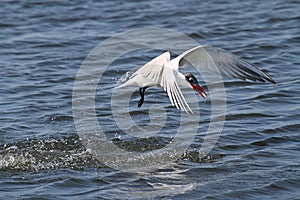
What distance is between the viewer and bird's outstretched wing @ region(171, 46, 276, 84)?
742 centimetres

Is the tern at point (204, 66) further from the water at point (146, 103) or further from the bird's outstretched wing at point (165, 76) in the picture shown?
the water at point (146, 103)

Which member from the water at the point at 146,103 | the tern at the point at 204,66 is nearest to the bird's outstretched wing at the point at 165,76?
the tern at the point at 204,66

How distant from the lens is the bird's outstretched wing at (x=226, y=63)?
742 cm

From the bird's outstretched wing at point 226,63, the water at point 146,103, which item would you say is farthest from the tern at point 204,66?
the water at point 146,103

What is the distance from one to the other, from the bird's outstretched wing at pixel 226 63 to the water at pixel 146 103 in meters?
0.92

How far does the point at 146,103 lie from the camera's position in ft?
33.2

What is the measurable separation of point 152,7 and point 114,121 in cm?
716

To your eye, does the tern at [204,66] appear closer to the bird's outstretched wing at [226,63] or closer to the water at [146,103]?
the bird's outstretched wing at [226,63]

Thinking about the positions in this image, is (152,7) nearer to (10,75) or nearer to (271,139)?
(10,75)

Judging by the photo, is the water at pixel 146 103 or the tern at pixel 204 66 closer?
the water at pixel 146 103

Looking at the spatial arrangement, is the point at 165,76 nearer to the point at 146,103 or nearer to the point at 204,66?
the point at 204,66

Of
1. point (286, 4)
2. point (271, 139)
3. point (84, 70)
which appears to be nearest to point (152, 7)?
point (286, 4)

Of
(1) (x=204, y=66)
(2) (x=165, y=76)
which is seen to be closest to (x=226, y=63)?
(1) (x=204, y=66)

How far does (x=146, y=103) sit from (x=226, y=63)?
2.78m
